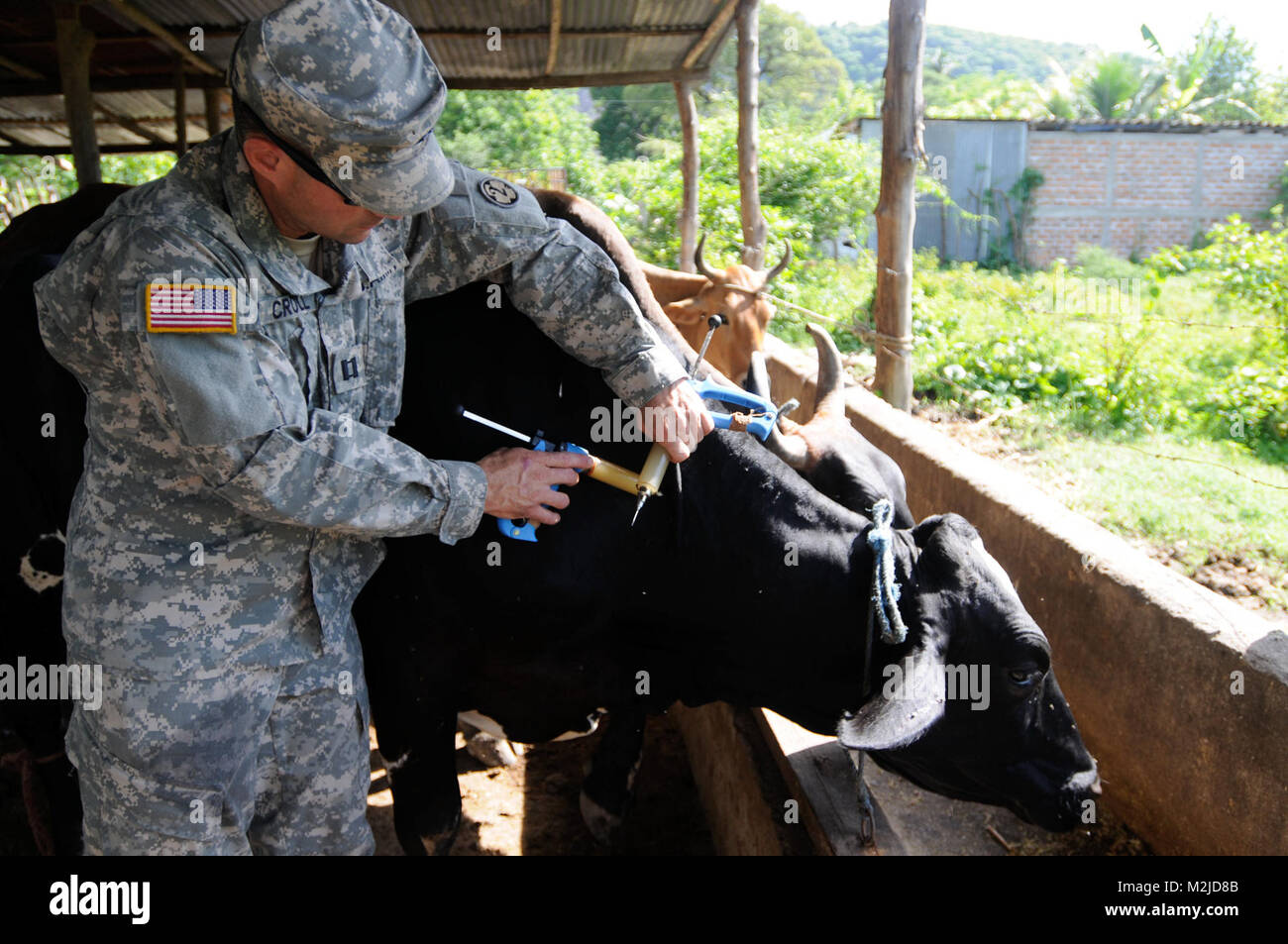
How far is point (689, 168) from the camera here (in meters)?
9.46

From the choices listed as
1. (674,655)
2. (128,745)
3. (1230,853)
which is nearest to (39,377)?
(128,745)

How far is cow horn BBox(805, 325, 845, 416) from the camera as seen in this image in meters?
3.28

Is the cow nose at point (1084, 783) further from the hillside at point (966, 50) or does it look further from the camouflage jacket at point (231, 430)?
the hillside at point (966, 50)

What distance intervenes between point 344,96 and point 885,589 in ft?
5.18

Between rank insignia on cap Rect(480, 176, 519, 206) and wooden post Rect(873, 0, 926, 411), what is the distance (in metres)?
3.21

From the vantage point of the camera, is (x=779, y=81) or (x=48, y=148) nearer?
(x=48, y=148)

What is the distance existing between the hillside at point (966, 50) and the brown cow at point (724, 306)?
368ft

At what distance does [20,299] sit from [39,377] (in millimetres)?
266

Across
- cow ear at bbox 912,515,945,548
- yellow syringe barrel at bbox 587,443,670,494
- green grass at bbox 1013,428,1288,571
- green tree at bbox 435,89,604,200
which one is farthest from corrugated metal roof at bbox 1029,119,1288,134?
yellow syringe barrel at bbox 587,443,670,494

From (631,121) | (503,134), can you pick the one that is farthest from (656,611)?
(631,121)

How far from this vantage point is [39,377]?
295 cm

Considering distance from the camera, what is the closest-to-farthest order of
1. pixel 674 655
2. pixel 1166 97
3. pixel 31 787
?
pixel 674 655 → pixel 31 787 → pixel 1166 97

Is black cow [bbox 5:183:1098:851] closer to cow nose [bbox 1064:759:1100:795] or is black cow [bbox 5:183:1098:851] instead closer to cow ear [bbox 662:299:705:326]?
cow nose [bbox 1064:759:1100:795]
